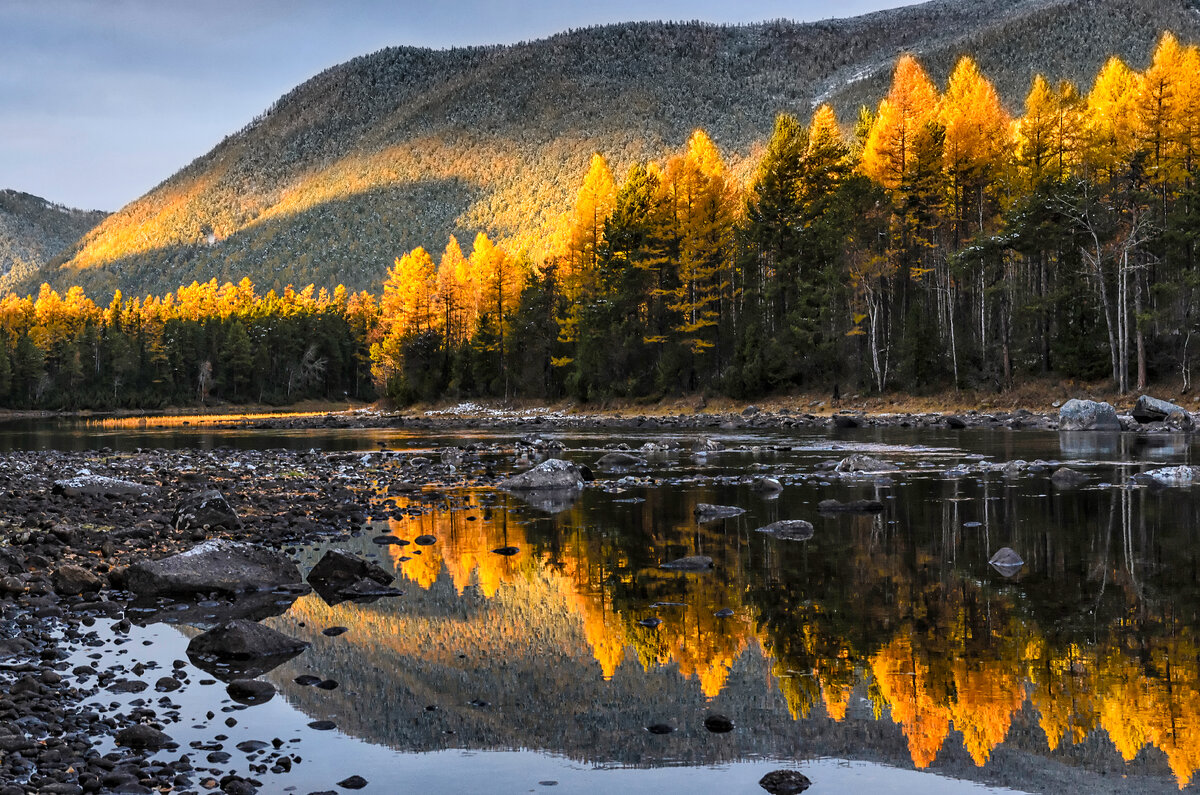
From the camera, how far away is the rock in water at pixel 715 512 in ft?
50.1

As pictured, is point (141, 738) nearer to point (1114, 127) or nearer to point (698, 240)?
point (698, 240)

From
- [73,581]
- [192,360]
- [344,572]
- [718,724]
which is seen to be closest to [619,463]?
[344,572]

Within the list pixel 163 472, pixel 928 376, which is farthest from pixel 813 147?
pixel 163 472

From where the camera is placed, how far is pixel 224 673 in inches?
293

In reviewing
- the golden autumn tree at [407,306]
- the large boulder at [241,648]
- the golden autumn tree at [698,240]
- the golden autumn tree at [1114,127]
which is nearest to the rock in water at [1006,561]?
the large boulder at [241,648]

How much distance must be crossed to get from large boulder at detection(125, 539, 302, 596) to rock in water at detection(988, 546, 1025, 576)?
26.6ft

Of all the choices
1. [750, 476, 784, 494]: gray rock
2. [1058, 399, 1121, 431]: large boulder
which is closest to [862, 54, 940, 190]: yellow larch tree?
[1058, 399, 1121, 431]: large boulder

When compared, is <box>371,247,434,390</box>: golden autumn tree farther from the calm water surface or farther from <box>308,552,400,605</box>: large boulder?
<box>308,552,400,605</box>: large boulder

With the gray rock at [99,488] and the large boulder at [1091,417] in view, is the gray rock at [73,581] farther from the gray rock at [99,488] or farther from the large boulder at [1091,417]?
the large boulder at [1091,417]

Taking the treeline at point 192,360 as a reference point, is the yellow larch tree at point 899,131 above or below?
above

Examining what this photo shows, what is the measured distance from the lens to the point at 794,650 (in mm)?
7574

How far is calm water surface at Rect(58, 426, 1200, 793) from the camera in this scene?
5.48 m

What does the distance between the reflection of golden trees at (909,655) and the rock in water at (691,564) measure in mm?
325

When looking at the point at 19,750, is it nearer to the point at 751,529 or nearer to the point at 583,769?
the point at 583,769
